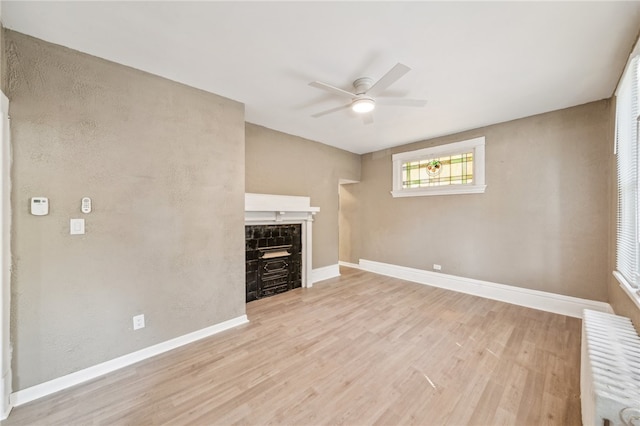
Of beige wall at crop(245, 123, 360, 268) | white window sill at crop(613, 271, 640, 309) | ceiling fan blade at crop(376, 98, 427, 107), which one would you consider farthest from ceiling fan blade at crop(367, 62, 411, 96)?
white window sill at crop(613, 271, 640, 309)

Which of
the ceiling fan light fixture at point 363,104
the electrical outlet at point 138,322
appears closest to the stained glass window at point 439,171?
the ceiling fan light fixture at point 363,104

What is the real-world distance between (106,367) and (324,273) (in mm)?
3325

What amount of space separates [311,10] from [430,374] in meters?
2.89

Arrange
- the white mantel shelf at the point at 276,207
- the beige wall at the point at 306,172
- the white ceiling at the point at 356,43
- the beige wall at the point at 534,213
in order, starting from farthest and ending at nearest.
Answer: the beige wall at the point at 306,172, the white mantel shelf at the point at 276,207, the beige wall at the point at 534,213, the white ceiling at the point at 356,43

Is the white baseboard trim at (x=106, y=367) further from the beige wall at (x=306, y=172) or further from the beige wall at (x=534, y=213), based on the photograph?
the beige wall at (x=534, y=213)

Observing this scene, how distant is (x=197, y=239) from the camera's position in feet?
8.32

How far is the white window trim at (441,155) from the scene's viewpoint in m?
3.79

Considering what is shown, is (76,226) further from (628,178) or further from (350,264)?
(350,264)

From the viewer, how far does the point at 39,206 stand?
1.75 meters

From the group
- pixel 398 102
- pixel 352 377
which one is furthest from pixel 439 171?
pixel 352 377

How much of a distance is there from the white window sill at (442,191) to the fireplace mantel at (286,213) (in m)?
1.82

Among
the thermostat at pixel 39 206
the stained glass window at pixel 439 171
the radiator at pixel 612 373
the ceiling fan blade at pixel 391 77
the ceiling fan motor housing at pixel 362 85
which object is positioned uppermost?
the ceiling fan motor housing at pixel 362 85

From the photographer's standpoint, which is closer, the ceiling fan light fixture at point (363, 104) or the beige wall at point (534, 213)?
the ceiling fan light fixture at point (363, 104)

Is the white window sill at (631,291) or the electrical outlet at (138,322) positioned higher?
the white window sill at (631,291)
